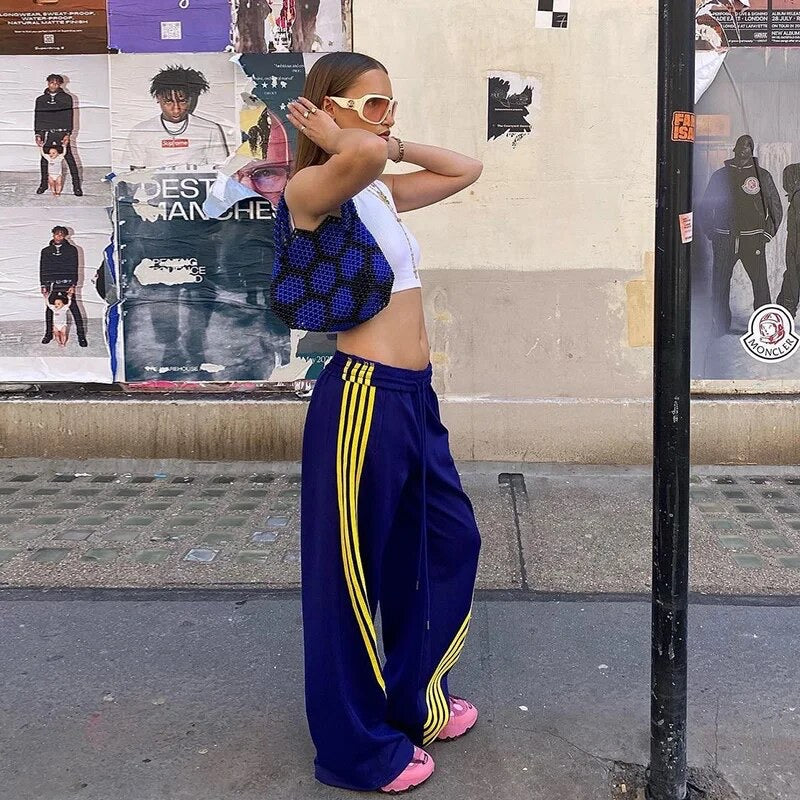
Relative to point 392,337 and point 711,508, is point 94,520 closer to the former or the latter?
point 392,337

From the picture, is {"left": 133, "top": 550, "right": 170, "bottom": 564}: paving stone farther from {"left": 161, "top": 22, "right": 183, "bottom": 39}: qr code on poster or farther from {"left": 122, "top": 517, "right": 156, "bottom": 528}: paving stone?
{"left": 161, "top": 22, "right": 183, "bottom": 39}: qr code on poster

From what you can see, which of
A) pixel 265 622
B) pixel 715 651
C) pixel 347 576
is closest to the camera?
pixel 347 576

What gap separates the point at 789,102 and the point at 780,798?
178 inches

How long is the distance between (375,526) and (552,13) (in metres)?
4.21

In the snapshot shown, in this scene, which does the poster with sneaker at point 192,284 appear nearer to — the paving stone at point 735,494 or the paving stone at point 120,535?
the paving stone at point 120,535

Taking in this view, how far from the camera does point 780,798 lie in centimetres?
267

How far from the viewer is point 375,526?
262cm

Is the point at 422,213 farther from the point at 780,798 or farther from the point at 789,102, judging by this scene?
the point at 780,798

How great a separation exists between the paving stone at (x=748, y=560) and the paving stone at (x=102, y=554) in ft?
9.77

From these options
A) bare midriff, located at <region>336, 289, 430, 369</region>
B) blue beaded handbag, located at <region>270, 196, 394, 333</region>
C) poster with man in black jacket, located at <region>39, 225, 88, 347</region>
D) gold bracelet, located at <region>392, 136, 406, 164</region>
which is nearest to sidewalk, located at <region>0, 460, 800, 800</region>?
poster with man in black jacket, located at <region>39, 225, 88, 347</region>

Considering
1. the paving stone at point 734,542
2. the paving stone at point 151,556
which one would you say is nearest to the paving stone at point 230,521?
the paving stone at point 151,556

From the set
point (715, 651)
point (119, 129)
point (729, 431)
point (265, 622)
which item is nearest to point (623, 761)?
point (715, 651)

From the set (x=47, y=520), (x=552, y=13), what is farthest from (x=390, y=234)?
(x=552, y=13)

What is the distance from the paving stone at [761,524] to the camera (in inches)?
193
